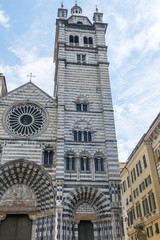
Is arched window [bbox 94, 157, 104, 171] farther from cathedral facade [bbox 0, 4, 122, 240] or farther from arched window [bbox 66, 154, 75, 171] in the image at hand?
arched window [bbox 66, 154, 75, 171]

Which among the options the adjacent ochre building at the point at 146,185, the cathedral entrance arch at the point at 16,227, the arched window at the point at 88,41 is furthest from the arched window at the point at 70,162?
the arched window at the point at 88,41

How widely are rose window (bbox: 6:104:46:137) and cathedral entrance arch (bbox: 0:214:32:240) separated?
6.51 metres

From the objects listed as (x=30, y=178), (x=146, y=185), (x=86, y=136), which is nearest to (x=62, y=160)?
(x=30, y=178)

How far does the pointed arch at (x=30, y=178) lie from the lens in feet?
62.7

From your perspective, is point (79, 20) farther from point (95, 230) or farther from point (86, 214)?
point (95, 230)

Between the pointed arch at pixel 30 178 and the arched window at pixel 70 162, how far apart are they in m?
1.84

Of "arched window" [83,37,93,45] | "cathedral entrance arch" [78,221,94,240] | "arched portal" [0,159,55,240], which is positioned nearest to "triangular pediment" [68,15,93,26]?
"arched window" [83,37,93,45]

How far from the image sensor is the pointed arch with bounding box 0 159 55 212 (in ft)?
62.7

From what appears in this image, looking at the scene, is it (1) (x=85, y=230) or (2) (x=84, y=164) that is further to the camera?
(2) (x=84, y=164)

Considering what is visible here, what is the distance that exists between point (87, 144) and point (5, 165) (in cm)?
682

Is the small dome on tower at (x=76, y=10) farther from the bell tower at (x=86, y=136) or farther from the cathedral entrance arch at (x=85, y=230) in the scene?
the cathedral entrance arch at (x=85, y=230)

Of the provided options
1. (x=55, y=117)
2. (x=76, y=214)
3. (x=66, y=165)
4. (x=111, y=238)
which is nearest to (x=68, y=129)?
(x=55, y=117)

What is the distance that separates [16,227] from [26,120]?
28.4 ft

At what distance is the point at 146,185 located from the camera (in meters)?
23.2
